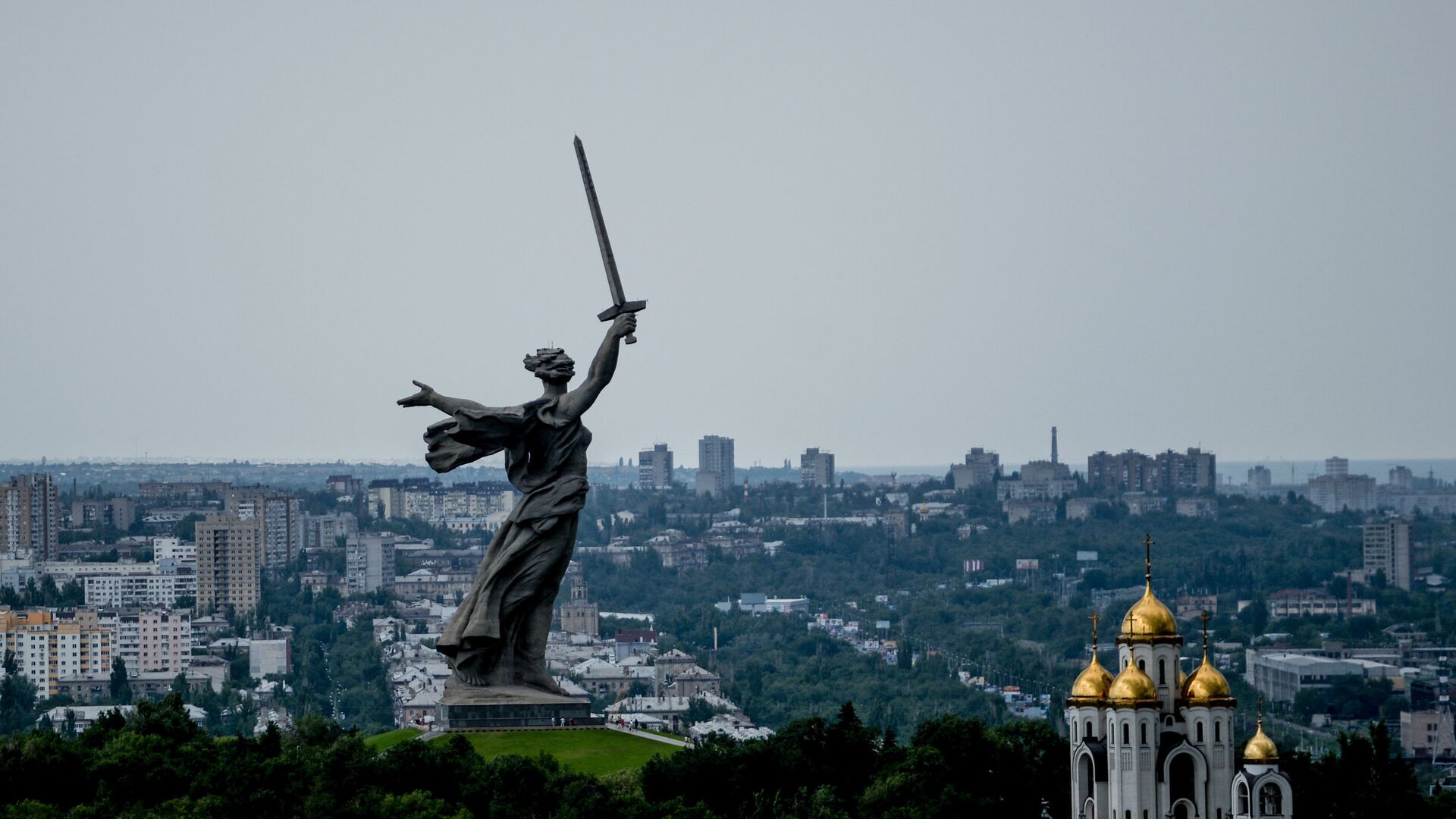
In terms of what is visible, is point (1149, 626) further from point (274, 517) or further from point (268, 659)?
point (274, 517)

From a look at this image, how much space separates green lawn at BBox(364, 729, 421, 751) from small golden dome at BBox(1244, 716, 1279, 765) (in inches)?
396

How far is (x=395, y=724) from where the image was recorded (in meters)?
104

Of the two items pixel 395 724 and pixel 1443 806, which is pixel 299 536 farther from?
pixel 1443 806

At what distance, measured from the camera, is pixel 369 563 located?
175m

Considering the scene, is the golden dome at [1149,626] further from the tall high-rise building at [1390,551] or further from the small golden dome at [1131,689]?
the tall high-rise building at [1390,551]

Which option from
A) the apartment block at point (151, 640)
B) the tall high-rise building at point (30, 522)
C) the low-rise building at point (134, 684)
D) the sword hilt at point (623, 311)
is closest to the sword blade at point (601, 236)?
the sword hilt at point (623, 311)

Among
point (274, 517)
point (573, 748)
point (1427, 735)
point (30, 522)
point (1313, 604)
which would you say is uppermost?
point (274, 517)

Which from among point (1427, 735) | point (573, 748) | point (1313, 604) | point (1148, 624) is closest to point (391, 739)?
point (573, 748)

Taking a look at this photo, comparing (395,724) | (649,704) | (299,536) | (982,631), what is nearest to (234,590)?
(299,536)

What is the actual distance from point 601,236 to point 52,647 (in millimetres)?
87010

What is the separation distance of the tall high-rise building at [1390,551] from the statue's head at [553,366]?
13479cm

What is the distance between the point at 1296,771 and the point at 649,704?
186ft

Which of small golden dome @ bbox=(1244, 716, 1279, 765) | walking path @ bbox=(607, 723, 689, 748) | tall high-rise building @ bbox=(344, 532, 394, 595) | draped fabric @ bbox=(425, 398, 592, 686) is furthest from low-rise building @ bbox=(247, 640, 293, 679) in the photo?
small golden dome @ bbox=(1244, 716, 1279, 765)

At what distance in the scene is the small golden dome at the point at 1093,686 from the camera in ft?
126
